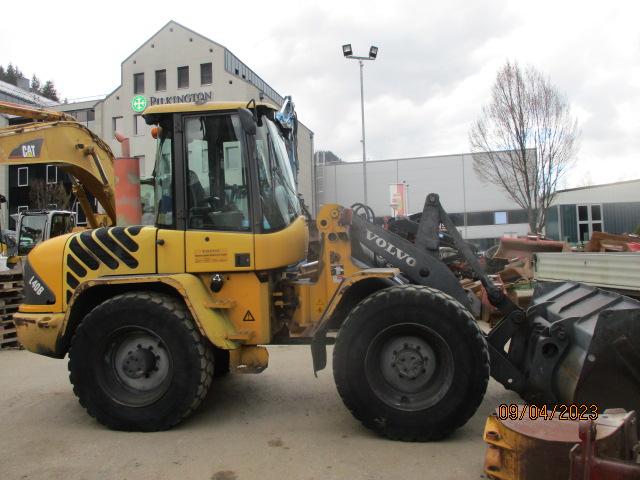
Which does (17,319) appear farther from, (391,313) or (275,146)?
(391,313)

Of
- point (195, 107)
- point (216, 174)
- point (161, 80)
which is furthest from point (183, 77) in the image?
point (216, 174)

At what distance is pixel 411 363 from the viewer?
432 cm

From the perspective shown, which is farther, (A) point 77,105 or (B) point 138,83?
(A) point 77,105

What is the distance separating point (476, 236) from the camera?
129 ft

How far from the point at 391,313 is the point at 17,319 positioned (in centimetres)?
353

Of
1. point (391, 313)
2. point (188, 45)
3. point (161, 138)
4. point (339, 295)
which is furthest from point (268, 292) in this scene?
point (188, 45)

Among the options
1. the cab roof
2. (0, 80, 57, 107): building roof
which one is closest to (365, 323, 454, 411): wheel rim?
the cab roof

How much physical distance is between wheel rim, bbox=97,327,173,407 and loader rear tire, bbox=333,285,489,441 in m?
1.64

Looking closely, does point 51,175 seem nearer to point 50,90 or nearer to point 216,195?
point 216,195

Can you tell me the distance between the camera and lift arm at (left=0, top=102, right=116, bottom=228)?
760cm

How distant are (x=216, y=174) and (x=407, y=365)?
7.80 feet
